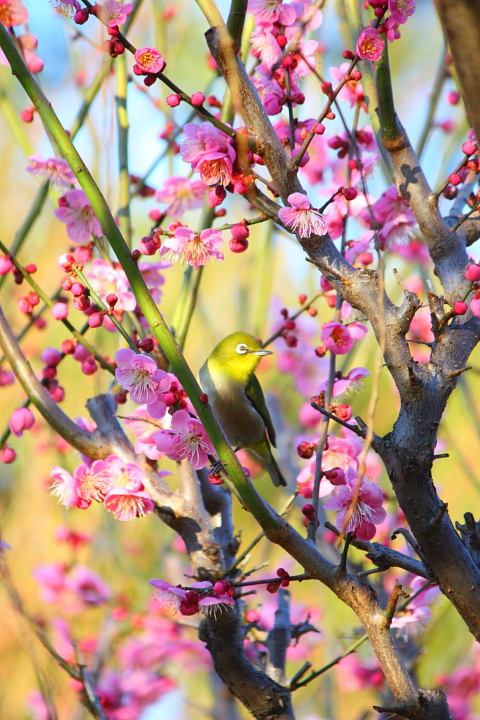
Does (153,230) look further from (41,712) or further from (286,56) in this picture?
(41,712)

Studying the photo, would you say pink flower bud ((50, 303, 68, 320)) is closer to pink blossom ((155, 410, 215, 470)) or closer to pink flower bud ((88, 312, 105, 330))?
pink flower bud ((88, 312, 105, 330))

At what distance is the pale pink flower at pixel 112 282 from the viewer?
216 centimetres

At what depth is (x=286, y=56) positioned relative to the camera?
1.79 meters

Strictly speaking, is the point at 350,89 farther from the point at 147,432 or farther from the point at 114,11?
the point at 147,432

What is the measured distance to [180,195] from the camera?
2.42m

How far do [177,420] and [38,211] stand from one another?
1.03 meters

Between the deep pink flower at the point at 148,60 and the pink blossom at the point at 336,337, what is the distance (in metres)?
0.85

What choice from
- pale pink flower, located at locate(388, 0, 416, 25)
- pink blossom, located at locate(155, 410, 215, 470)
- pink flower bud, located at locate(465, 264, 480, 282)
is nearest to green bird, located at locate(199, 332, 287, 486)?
pink blossom, located at locate(155, 410, 215, 470)

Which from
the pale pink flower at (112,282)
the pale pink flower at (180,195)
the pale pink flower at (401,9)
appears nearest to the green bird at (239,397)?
the pale pink flower at (180,195)

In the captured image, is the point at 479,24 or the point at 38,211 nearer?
the point at 479,24

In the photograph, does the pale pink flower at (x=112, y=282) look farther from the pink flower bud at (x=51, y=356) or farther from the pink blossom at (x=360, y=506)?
the pink blossom at (x=360, y=506)

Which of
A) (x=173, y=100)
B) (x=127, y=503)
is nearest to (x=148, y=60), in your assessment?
(x=173, y=100)

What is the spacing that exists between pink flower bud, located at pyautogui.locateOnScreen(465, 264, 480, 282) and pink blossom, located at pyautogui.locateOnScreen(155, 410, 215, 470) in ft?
2.58

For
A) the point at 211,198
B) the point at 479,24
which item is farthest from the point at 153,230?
the point at 479,24
